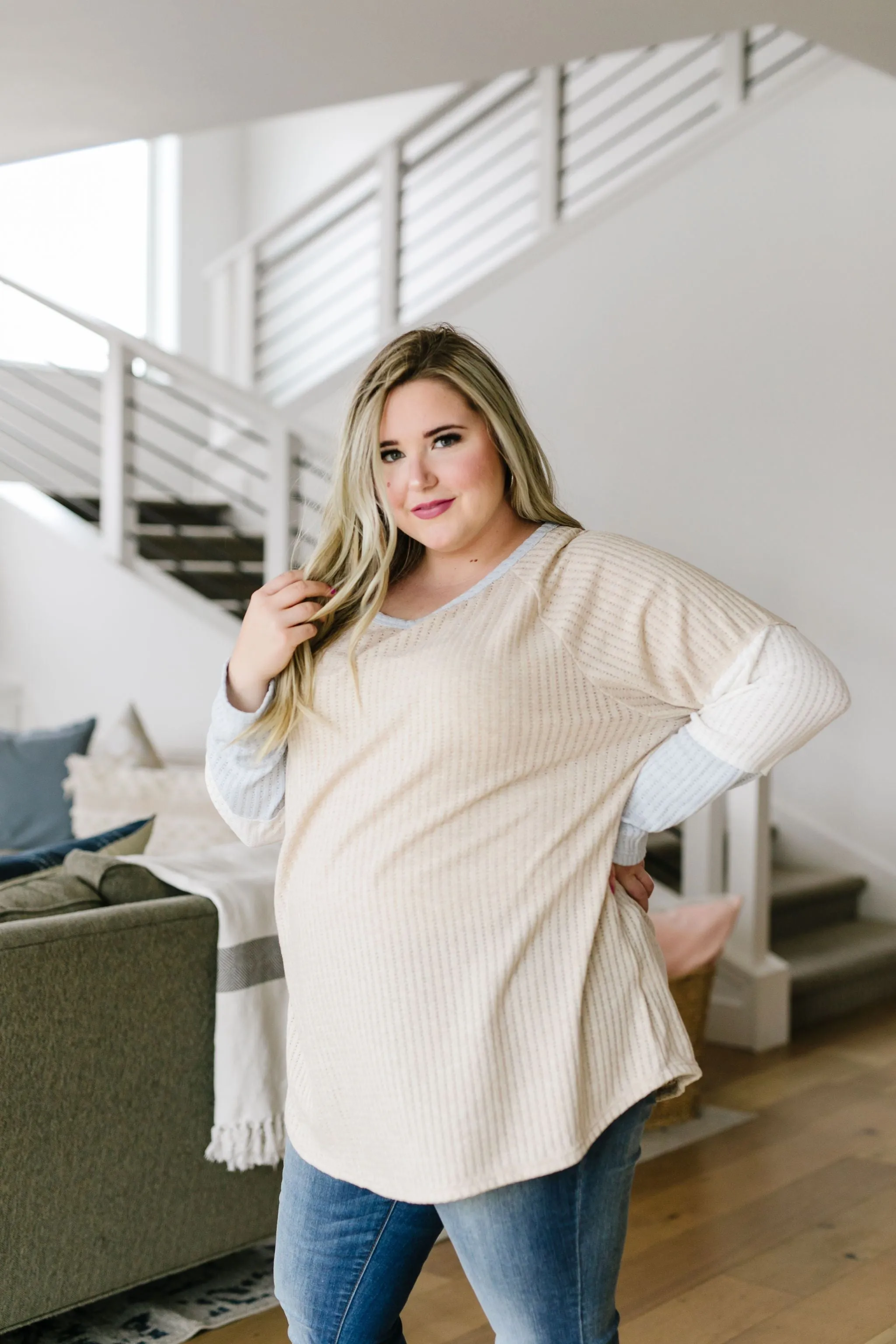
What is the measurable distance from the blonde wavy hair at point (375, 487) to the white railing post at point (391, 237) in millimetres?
5048

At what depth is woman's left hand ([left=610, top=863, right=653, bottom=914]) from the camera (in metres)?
1.28

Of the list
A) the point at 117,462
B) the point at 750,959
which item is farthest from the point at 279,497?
the point at 750,959

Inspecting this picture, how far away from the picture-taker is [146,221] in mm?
7641

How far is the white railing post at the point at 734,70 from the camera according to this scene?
4.95 metres

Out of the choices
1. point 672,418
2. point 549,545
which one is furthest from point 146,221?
point 549,545

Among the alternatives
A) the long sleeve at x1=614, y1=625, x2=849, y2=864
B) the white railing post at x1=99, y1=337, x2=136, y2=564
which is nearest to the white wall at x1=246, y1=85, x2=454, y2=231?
the white railing post at x1=99, y1=337, x2=136, y2=564

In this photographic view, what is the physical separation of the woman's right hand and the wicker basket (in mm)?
2141

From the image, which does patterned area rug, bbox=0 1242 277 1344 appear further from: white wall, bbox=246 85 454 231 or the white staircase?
white wall, bbox=246 85 454 231

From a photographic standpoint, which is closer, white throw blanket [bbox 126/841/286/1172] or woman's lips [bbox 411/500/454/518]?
woman's lips [bbox 411/500/454/518]

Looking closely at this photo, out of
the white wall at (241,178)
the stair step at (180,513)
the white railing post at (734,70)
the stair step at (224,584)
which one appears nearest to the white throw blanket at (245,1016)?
the stair step at (224,584)

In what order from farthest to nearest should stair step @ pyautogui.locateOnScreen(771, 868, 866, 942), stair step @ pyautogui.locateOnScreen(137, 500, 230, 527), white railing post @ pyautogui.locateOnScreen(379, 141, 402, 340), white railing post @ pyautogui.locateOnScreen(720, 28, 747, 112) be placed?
white railing post @ pyautogui.locateOnScreen(379, 141, 402, 340) < stair step @ pyautogui.locateOnScreen(137, 500, 230, 527) < white railing post @ pyautogui.locateOnScreen(720, 28, 747, 112) < stair step @ pyautogui.locateOnScreen(771, 868, 866, 942)

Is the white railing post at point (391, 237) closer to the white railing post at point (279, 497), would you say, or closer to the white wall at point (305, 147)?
the white wall at point (305, 147)

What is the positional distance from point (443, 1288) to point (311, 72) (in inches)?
104

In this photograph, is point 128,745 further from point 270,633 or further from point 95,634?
point 270,633
